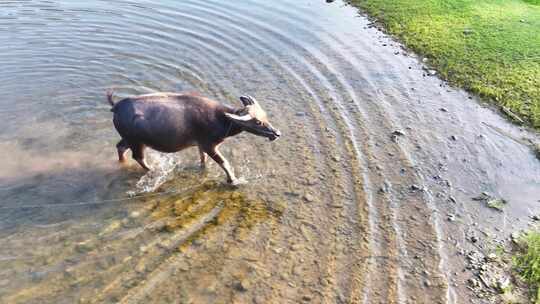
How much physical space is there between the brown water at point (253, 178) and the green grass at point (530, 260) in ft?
1.02

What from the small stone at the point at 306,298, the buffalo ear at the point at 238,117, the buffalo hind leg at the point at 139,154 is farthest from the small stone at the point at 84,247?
the small stone at the point at 306,298

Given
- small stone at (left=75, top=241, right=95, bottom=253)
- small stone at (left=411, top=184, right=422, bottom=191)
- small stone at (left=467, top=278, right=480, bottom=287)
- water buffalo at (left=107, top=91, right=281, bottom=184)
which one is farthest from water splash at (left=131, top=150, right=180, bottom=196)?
small stone at (left=467, top=278, right=480, bottom=287)

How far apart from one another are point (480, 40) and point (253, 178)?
7.53 meters

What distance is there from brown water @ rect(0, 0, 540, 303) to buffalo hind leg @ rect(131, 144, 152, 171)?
0.84ft

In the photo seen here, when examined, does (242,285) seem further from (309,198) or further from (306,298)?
(309,198)

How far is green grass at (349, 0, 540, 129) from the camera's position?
10.0 meters

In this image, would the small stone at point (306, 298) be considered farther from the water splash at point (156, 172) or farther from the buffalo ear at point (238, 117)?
the water splash at point (156, 172)

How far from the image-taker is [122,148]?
7797mm

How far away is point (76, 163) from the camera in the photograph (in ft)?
26.7

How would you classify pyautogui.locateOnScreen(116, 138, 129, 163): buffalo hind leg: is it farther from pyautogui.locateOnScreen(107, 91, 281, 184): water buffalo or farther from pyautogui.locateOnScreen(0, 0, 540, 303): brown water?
pyautogui.locateOnScreen(0, 0, 540, 303): brown water

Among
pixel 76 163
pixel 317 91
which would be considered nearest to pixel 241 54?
pixel 317 91

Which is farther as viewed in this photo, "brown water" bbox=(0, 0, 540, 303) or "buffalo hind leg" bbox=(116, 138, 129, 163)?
"buffalo hind leg" bbox=(116, 138, 129, 163)

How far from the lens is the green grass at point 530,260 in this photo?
610 cm

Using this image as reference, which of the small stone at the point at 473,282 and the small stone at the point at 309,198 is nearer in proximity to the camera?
the small stone at the point at 473,282
